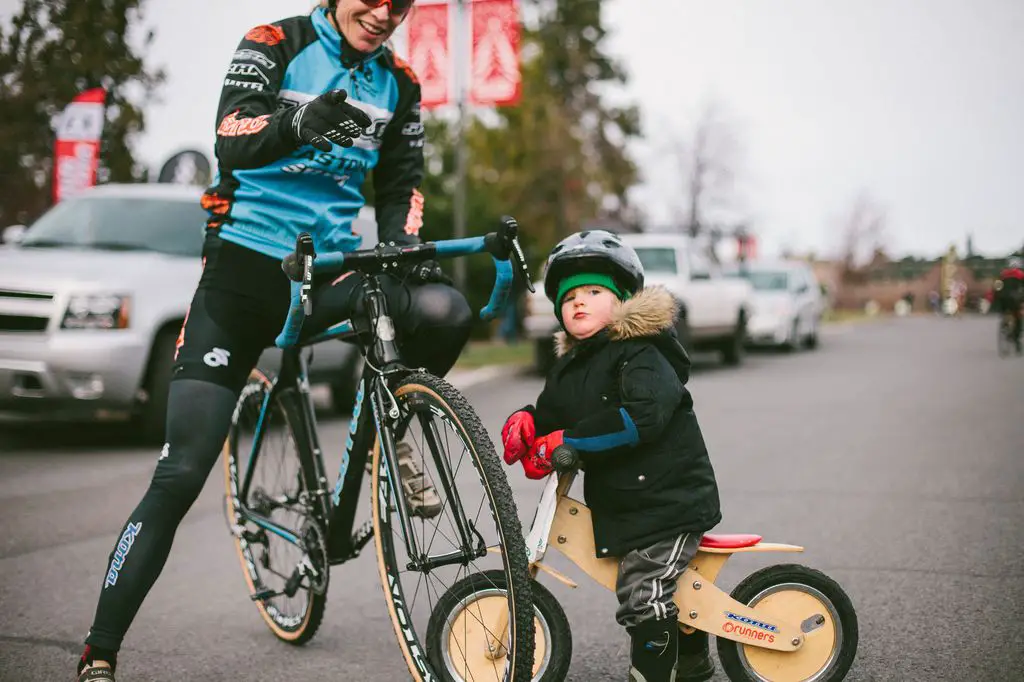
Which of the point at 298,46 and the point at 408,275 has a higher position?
the point at 298,46

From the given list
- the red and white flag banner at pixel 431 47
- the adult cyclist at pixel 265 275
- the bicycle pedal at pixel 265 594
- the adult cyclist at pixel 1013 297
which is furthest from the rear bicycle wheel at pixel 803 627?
the adult cyclist at pixel 1013 297

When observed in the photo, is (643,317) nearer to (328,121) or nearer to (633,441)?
(633,441)

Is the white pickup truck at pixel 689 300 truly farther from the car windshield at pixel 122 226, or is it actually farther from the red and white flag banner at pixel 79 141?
the car windshield at pixel 122 226

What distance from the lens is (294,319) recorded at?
119 inches

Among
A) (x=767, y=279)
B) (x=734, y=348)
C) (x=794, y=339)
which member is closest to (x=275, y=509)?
(x=734, y=348)

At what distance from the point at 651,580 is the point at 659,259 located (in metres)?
14.4

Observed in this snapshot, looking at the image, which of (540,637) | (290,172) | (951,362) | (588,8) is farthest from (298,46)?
(588,8)

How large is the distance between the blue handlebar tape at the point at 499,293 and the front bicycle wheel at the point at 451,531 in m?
0.29

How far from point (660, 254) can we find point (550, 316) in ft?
7.49

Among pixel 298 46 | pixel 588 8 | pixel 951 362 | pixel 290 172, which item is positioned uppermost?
pixel 588 8

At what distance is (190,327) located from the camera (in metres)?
3.30

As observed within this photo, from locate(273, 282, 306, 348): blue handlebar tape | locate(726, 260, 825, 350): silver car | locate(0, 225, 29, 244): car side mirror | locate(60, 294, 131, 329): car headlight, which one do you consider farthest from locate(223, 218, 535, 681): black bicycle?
locate(726, 260, 825, 350): silver car

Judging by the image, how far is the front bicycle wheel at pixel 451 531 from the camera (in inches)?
106

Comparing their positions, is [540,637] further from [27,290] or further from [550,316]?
[550,316]
